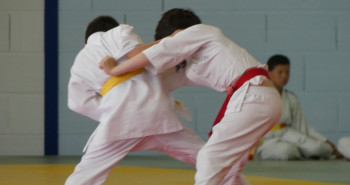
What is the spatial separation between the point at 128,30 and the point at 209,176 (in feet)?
2.78

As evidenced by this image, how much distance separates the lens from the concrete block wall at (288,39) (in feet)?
21.8

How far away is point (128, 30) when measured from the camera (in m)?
3.10

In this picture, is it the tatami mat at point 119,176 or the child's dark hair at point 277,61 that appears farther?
the child's dark hair at point 277,61

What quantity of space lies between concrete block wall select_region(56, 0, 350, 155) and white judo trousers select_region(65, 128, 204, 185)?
354 cm

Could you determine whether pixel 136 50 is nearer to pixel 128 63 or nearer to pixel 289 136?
pixel 128 63

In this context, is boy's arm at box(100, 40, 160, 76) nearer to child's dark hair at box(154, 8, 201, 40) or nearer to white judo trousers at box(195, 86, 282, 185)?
child's dark hair at box(154, 8, 201, 40)

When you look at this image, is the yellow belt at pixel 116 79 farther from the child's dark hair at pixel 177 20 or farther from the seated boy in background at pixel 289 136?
the seated boy in background at pixel 289 136

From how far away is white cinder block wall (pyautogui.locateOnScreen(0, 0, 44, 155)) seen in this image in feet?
22.1

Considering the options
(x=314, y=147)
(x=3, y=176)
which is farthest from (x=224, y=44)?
(x=314, y=147)

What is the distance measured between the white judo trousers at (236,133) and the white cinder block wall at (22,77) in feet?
14.0

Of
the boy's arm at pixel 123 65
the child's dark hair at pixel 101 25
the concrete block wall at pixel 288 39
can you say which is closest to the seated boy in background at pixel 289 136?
the concrete block wall at pixel 288 39

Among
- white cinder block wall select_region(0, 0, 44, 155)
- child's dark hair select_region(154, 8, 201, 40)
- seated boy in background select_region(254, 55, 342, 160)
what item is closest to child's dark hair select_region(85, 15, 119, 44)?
child's dark hair select_region(154, 8, 201, 40)

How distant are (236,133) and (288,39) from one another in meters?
4.05

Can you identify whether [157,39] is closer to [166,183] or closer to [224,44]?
[224,44]
